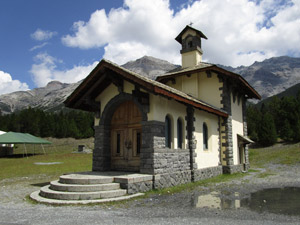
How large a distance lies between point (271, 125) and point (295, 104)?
31.8 feet

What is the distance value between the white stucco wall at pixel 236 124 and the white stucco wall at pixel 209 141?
82.2 inches

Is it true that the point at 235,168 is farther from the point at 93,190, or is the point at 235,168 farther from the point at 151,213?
the point at 151,213

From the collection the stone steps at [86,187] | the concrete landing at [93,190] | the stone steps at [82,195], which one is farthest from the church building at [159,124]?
the stone steps at [82,195]

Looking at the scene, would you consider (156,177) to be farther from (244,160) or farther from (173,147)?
(244,160)

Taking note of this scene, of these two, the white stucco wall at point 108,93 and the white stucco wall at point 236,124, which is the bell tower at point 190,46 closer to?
the white stucco wall at point 236,124

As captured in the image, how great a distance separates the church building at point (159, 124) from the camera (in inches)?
398

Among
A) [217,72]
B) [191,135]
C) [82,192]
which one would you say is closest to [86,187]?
[82,192]

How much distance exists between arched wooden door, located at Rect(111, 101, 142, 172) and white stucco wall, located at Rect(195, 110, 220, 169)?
10.6ft

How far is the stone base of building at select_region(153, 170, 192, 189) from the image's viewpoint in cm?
969

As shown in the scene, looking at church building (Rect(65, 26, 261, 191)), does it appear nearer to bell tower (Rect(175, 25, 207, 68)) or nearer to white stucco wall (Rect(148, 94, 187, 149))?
white stucco wall (Rect(148, 94, 187, 149))

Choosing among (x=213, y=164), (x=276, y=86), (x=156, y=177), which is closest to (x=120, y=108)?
(x=156, y=177)

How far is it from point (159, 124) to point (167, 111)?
2.90 ft

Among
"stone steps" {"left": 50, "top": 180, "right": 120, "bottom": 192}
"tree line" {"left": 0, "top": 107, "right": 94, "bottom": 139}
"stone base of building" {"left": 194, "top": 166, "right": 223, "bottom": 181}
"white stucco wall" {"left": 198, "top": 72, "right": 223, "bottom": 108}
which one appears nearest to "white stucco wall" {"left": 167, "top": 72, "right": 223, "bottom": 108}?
"white stucco wall" {"left": 198, "top": 72, "right": 223, "bottom": 108}

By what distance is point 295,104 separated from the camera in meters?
39.5
